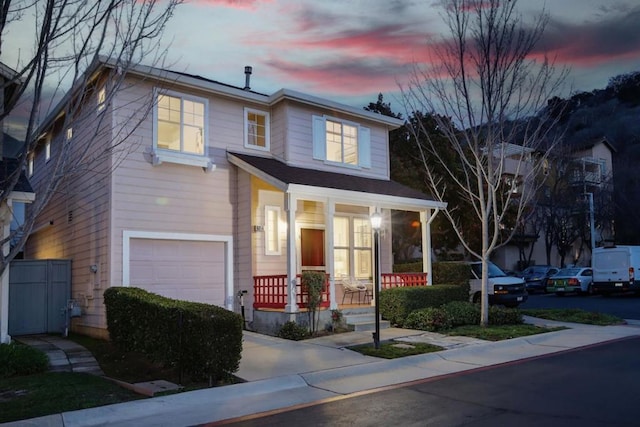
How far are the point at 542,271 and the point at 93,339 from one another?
88.4ft

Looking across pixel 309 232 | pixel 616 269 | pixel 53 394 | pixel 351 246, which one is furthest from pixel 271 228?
pixel 616 269

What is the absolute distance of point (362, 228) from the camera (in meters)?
17.9

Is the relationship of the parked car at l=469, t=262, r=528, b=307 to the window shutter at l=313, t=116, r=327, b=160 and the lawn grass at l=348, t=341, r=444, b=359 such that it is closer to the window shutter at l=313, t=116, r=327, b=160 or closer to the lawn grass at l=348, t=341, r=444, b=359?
the window shutter at l=313, t=116, r=327, b=160

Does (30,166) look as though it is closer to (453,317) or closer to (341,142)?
(341,142)

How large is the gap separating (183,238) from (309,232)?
13.2ft

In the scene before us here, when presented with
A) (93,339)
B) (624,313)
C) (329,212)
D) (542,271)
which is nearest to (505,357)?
(329,212)

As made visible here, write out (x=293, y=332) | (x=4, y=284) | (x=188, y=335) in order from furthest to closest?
(x=293, y=332) < (x=4, y=284) < (x=188, y=335)

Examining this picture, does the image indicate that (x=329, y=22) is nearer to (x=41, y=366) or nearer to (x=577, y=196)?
(x=41, y=366)

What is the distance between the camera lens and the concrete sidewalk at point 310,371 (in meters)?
6.98

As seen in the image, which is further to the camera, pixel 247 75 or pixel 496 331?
pixel 247 75

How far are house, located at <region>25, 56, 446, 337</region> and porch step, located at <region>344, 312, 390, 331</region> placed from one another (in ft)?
1.92

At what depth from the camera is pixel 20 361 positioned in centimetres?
949

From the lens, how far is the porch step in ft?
45.8

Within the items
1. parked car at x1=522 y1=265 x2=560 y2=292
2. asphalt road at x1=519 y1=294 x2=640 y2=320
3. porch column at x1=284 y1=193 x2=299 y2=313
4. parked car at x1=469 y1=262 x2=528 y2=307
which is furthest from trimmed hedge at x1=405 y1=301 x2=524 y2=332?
parked car at x1=522 y1=265 x2=560 y2=292
